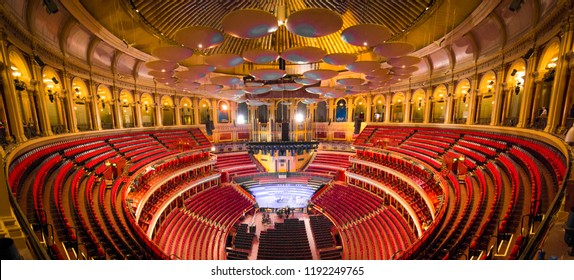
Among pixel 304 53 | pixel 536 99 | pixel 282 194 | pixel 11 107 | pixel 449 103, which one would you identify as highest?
pixel 304 53

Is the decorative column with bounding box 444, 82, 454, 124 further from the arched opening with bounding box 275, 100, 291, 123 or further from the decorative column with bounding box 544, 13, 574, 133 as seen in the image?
the arched opening with bounding box 275, 100, 291, 123

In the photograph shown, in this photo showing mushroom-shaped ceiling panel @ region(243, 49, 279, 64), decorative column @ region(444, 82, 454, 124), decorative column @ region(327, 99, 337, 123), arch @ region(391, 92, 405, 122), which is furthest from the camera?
decorative column @ region(327, 99, 337, 123)

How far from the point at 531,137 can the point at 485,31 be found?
5568 mm

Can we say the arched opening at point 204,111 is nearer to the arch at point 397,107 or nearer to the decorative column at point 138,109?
the decorative column at point 138,109

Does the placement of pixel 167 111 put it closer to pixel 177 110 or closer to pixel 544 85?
pixel 177 110

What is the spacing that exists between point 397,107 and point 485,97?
7.00 metres

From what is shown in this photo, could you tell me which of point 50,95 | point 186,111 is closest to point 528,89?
point 50,95

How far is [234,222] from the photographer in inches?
574

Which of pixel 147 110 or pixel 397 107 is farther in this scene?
pixel 397 107

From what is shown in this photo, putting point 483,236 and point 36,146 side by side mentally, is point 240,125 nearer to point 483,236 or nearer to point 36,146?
point 36,146

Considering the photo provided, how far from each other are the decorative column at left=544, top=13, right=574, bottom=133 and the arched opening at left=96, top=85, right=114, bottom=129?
67.2ft

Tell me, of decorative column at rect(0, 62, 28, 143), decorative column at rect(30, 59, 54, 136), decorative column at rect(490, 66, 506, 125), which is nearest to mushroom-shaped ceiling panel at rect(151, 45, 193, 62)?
decorative column at rect(0, 62, 28, 143)

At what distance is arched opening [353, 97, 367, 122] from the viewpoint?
21.8m

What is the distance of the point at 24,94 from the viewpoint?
873 centimetres
